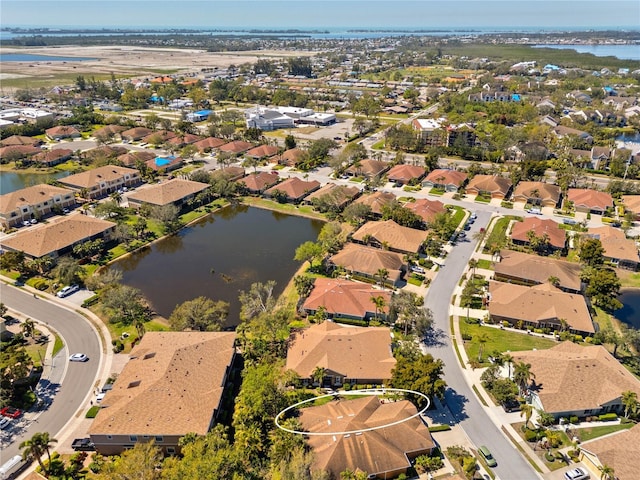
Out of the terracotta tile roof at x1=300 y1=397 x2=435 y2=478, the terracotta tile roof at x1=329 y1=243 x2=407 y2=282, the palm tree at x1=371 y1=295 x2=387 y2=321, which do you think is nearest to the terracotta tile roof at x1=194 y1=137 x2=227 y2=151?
the terracotta tile roof at x1=329 y1=243 x2=407 y2=282

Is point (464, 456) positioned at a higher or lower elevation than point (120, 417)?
lower

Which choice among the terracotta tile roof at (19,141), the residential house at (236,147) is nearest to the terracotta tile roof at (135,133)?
the terracotta tile roof at (19,141)

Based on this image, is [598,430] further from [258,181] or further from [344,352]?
[258,181]

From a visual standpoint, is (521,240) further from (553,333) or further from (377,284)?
(377,284)

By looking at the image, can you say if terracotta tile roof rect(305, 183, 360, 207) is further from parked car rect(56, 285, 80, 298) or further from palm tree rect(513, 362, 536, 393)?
palm tree rect(513, 362, 536, 393)

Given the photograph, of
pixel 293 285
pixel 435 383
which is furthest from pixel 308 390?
pixel 293 285

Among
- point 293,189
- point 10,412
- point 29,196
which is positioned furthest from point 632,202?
point 29,196
